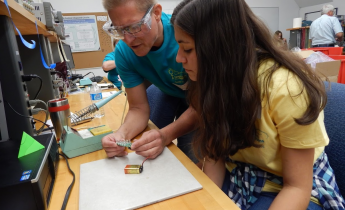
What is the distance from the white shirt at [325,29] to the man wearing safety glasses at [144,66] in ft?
15.7

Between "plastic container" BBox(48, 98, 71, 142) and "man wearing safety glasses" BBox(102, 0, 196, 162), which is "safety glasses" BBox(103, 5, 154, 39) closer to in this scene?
"man wearing safety glasses" BBox(102, 0, 196, 162)

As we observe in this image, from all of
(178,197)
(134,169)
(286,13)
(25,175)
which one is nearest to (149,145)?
(134,169)

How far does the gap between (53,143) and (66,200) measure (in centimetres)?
24

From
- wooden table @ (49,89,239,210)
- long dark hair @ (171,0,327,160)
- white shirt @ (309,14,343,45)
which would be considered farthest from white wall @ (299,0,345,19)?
wooden table @ (49,89,239,210)

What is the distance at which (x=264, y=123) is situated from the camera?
650 mm

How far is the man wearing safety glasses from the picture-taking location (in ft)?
2.63

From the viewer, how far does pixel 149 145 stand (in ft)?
2.46

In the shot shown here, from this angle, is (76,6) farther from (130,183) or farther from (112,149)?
(130,183)

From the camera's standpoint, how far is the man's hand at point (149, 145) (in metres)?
0.74

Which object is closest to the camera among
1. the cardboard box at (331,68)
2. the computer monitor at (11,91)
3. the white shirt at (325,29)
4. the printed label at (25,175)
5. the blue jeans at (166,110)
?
the printed label at (25,175)

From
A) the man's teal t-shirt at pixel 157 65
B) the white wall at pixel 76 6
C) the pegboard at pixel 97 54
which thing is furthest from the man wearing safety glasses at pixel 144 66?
the white wall at pixel 76 6

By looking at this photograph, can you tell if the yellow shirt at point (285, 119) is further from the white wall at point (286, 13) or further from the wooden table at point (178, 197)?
the white wall at point (286, 13)

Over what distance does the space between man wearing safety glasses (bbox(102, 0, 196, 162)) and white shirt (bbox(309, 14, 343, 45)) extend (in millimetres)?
4774

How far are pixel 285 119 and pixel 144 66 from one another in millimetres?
683
